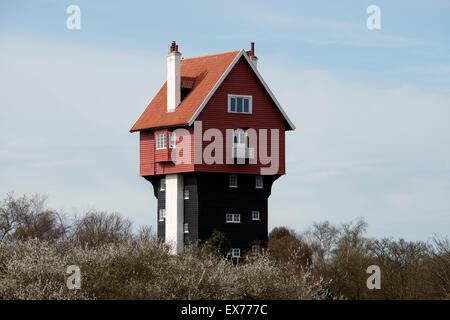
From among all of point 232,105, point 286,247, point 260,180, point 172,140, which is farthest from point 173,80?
point 286,247

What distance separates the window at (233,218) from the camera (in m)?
56.2

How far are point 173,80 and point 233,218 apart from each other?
9284mm

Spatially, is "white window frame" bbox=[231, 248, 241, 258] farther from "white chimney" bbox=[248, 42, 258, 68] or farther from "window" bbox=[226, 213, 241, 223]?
"white chimney" bbox=[248, 42, 258, 68]

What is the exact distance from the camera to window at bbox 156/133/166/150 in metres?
56.5

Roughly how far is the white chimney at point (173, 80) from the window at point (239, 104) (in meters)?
3.33

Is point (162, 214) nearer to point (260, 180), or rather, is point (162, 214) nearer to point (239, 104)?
point (260, 180)

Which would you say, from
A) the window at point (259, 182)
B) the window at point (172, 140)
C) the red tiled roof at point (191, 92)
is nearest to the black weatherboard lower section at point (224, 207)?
the window at point (259, 182)

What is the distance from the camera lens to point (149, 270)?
3625cm

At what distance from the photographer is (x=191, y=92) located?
56.8 m

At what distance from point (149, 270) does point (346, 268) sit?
20.2 m

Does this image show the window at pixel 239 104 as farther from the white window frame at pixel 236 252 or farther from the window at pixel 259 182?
the white window frame at pixel 236 252

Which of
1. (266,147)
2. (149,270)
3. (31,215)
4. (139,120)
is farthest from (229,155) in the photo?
(31,215)
